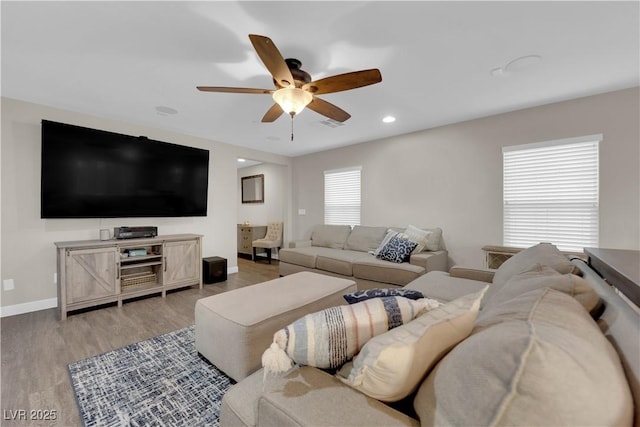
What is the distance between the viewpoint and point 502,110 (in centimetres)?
317

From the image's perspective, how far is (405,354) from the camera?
675 mm

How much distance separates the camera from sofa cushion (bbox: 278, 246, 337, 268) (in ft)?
13.1

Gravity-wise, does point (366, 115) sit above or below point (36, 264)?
above

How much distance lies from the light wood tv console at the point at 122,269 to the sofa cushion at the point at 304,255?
4.41 feet

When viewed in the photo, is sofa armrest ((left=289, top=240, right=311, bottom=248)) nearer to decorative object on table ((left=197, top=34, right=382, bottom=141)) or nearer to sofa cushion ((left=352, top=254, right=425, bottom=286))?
sofa cushion ((left=352, top=254, right=425, bottom=286))

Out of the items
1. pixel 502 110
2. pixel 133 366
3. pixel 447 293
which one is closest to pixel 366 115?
pixel 502 110

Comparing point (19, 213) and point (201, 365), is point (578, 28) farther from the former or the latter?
point (19, 213)

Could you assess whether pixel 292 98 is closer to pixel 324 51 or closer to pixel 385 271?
pixel 324 51

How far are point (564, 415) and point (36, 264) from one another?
14.9ft

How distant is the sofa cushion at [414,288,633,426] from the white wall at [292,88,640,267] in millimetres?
3215

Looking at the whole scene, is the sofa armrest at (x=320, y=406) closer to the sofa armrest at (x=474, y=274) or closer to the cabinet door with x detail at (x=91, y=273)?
the sofa armrest at (x=474, y=274)

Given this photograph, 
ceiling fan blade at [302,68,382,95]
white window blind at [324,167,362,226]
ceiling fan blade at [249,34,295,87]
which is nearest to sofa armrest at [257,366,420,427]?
ceiling fan blade at [249,34,295,87]

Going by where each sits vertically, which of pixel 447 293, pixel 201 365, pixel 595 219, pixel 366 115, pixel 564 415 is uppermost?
pixel 366 115

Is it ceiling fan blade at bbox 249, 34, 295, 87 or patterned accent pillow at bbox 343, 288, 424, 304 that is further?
ceiling fan blade at bbox 249, 34, 295, 87
